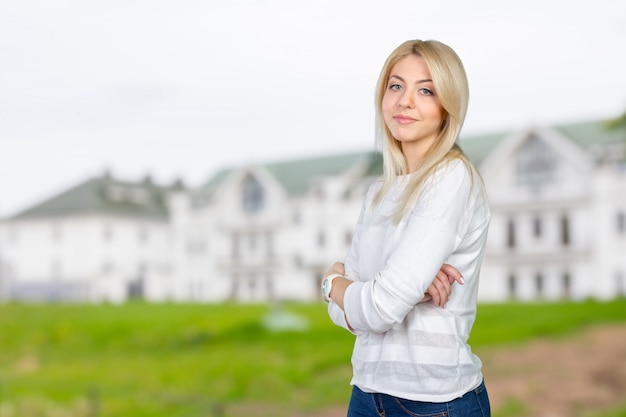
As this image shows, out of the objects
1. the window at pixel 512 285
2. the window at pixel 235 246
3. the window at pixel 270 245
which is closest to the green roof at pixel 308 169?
the window at pixel 270 245

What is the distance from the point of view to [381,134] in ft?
8.89

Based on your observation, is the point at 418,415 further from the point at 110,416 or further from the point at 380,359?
the point at 110,416

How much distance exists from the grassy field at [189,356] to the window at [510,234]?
1324 centimetres

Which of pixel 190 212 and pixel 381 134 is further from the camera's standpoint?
pixel 190 212

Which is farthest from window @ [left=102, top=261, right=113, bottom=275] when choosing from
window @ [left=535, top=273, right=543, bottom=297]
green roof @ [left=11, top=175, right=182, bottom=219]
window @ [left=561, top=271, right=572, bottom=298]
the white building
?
window @ [left=561, top=271, right=572, bottom=298]

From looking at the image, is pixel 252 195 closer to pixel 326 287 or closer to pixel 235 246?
pixel 235 246

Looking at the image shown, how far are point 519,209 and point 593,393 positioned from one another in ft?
73.0

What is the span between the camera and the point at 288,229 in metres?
43.4

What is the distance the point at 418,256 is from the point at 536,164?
118 feet

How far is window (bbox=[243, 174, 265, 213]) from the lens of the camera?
1743 inches

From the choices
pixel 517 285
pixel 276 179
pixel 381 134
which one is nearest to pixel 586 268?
pixel 517 285

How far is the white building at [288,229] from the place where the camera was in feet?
117

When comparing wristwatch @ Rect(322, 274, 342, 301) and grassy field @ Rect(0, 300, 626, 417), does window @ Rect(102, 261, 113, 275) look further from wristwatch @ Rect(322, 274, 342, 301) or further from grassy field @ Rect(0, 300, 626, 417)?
wristwatch @ Rect(322, 274, 342, 301)

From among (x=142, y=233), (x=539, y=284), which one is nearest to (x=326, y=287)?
(x=539, y=284)
